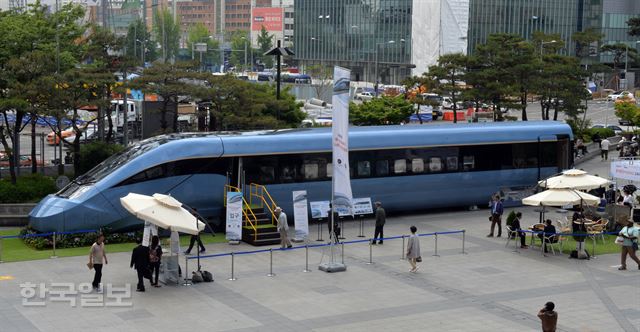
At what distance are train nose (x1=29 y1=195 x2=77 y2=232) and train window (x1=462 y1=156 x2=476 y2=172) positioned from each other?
583 inches

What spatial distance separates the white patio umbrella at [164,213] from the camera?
23.1 meters

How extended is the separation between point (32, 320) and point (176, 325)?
295cm

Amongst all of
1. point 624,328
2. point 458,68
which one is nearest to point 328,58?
point 458,68

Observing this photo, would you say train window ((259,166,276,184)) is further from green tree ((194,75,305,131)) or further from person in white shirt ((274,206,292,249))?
green tree ((194,75,305,131))

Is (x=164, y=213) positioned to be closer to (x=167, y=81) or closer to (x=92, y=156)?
(x=92, y=156)

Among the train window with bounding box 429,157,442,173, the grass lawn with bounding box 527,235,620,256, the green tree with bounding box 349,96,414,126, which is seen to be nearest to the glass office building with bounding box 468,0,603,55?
the green tree with bounding box 349,96,414,126

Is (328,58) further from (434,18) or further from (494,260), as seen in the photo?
(494,260)

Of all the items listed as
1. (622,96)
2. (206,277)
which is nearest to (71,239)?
(206,277)

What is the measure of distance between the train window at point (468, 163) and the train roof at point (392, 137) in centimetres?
57

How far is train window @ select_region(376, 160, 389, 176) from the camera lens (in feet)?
111

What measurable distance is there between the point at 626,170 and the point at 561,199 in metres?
6.91

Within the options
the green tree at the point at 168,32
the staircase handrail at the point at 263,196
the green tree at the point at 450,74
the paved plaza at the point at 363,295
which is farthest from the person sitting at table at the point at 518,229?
the green tree at the point at 168,32

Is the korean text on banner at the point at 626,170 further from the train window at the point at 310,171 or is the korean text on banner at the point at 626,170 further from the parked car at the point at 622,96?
the parked car at the point at 622,96

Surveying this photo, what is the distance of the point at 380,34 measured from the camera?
128 metres
